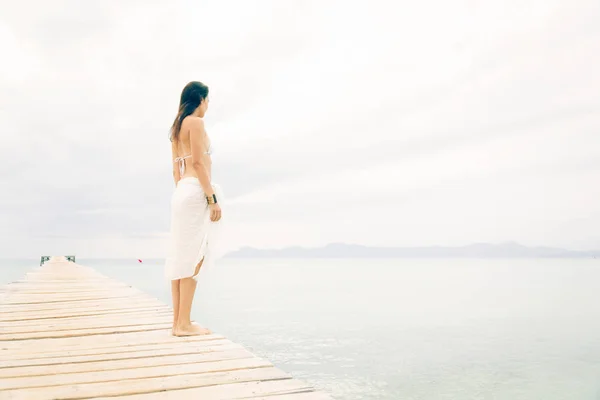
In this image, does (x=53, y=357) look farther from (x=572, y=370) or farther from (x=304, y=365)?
(x=572, y=370)

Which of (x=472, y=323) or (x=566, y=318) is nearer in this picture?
(x=472, y=323)

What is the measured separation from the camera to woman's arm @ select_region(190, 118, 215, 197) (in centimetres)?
433

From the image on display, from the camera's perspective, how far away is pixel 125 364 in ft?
11.4

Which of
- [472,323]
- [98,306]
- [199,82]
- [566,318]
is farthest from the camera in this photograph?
[566,318]

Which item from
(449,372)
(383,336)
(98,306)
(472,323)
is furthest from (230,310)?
(98,306)

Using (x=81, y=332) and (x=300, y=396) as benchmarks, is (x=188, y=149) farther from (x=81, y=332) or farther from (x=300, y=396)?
(x=300, y=396)

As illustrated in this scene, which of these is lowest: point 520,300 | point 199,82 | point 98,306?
point 520,300

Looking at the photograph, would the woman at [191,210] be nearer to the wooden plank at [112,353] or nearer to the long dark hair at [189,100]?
the long dark hair at [189,100]

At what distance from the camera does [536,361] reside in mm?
17438

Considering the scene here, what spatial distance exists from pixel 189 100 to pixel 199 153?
0.61 metres

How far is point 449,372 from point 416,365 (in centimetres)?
129

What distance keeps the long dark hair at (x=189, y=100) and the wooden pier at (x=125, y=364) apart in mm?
2168

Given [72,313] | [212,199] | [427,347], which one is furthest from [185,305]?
[427,347]

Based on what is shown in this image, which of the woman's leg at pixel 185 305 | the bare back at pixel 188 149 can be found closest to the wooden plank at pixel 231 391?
the woman's leg at pixel 185 305
